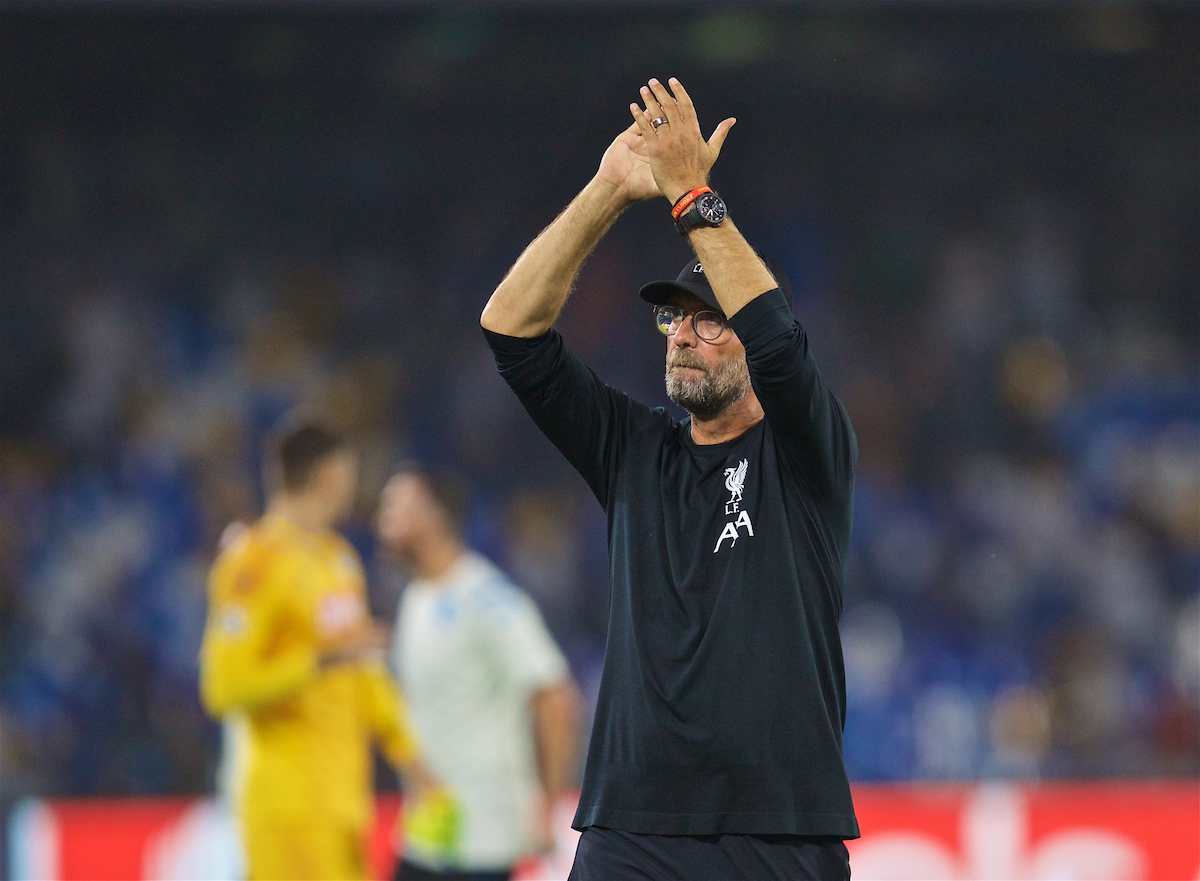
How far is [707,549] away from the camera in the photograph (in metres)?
3.20

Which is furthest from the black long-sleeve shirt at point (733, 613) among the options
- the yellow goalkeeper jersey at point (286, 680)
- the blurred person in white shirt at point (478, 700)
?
the blurred person in white shirt at point (478, 700)

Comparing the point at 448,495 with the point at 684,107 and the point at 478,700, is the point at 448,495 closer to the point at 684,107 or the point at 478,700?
the point at 478,700

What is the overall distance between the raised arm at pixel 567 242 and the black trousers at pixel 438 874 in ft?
11.1

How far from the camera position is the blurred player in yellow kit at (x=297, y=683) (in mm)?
5445

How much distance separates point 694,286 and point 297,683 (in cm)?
278

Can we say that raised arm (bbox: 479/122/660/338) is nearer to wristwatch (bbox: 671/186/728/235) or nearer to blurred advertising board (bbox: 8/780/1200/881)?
wristwatch (bbox: 671/186/728/235)

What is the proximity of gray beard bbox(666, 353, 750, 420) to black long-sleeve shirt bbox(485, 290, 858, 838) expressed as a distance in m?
0.10

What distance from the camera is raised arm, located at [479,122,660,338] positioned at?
3264mm

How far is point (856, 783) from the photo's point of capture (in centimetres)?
1002

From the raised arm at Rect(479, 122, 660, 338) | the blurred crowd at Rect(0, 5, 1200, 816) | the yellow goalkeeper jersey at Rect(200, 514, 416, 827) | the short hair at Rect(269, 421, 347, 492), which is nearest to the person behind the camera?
the raised arm at Rect(479, 122, 660, 338)

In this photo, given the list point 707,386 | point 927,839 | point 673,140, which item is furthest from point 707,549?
point 927,839

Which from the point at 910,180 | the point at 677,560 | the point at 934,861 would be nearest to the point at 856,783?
the point at 934,861

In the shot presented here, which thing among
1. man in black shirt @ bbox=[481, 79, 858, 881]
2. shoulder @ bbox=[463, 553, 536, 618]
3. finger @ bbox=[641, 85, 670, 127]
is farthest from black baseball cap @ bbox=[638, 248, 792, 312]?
shoulder @ bbox=[463, 553, 536, 618]

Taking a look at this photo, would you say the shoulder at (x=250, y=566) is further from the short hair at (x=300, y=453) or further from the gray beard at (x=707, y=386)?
the gray beard at (x=707, y=386)
